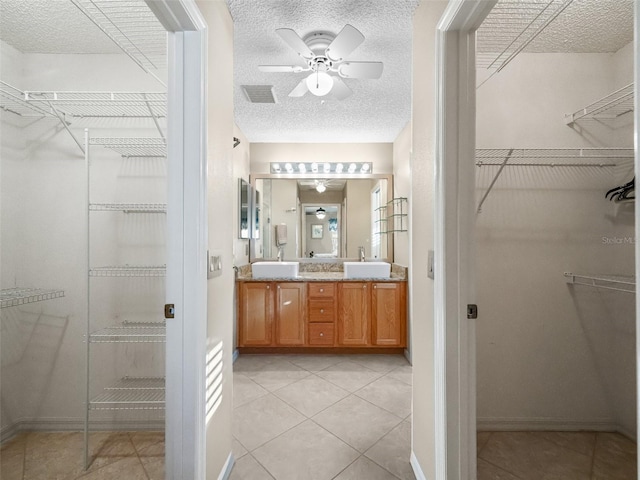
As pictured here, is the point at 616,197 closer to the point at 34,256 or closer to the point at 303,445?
the point at 303,445

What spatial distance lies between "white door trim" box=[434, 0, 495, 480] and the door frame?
37.9 inches

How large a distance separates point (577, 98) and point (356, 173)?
204 cm

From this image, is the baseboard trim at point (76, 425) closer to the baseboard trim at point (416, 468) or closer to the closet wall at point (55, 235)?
the closet wall at point (55, 235)

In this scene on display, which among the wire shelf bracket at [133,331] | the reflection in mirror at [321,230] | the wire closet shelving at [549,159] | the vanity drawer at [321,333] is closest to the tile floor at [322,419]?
the vanity drawer at [321,333]

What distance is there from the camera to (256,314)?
3.11 metres

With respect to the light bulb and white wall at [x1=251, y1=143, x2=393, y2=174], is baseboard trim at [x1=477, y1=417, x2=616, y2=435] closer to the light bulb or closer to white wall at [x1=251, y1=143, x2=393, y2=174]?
the light bulb

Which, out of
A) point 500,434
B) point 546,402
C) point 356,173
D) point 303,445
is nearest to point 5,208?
point 303,445

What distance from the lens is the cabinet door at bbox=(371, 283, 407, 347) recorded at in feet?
10.1

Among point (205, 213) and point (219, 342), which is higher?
point (205, 213)

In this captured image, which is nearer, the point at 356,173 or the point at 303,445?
the point at 303,445

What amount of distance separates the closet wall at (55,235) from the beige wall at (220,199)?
27.1 inches

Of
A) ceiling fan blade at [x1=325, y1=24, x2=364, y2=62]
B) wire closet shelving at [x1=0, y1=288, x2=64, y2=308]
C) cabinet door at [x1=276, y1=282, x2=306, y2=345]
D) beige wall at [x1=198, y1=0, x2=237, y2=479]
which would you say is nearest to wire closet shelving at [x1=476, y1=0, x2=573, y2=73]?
ceiling fan blade at [x1=325, y1=24, x2=364, y2=62]

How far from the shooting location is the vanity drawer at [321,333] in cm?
311

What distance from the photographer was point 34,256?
74.3 inches
